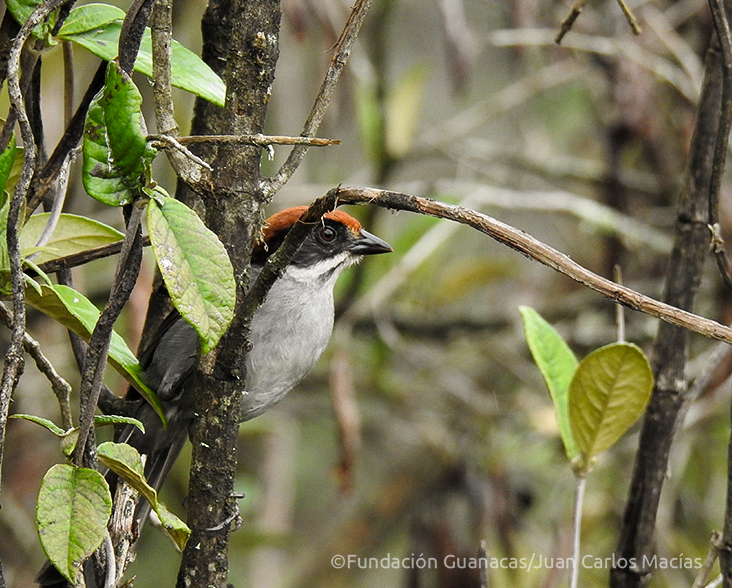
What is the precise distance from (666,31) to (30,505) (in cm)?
501

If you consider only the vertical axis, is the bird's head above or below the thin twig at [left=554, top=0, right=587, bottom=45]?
below

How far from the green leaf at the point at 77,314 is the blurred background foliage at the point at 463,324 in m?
2.15

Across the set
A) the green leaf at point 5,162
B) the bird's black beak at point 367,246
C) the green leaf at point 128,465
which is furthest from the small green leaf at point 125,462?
the bird's black beak at point 367,246

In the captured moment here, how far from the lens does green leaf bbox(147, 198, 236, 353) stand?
142 centimetres

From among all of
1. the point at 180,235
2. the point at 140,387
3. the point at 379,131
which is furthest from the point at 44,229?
the point at 379,131

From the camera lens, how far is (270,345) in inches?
125

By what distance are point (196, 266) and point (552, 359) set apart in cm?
137

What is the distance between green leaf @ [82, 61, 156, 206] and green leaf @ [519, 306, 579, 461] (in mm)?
1298

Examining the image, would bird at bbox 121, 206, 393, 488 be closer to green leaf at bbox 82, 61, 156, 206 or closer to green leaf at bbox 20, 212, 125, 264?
green leaf at bbox 20, 212, 125, 264

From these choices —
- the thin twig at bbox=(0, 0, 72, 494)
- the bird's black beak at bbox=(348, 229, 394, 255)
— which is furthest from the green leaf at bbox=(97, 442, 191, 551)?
the bird's black beak at bbox=(348, 229, 394, 255)

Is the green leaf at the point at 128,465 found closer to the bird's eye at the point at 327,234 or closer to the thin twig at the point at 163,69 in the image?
the thin twig at the point at 163,69

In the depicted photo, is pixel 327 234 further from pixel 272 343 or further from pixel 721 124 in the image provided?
pixel 721 124

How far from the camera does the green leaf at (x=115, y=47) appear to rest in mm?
1718

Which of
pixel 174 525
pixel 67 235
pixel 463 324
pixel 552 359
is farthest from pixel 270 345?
pixel 463 324
